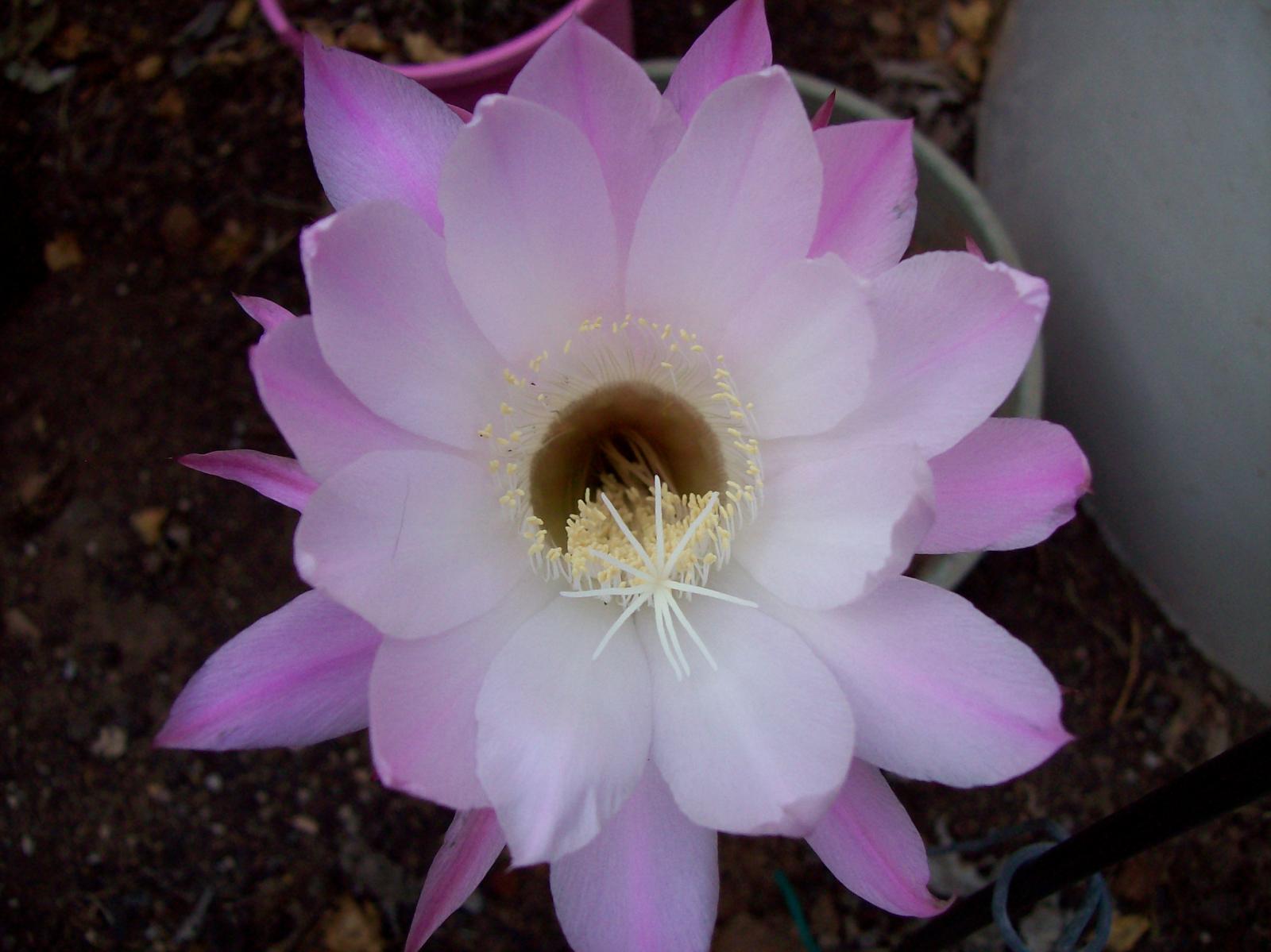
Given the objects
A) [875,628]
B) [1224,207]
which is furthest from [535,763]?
[1224,207]

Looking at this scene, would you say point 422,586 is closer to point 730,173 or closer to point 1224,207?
point 730,173

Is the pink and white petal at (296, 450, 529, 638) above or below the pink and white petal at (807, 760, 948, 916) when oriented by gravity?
above

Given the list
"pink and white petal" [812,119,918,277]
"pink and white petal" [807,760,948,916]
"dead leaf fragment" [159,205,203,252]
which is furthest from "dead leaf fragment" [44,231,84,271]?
"pink and white petal" [807,760,948,916]

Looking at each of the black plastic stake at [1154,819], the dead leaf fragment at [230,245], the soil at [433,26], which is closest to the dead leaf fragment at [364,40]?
the soil at [433,26]

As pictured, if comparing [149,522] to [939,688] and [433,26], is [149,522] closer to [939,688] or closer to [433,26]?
[433,26]

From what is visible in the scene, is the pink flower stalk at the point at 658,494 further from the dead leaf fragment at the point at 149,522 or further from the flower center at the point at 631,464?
the dead leaf fragment at the point at 149,522

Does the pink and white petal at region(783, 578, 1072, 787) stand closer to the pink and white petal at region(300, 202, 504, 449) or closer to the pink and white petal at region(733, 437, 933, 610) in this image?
the pink and white petal at region(733, 437, 933, 610)
